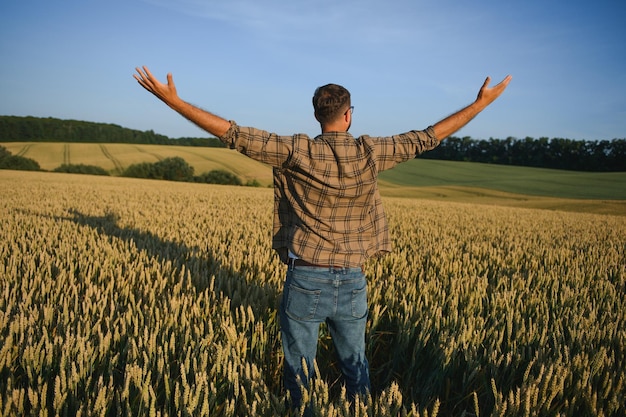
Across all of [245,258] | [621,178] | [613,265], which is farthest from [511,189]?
[245,258]

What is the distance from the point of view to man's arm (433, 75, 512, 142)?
213cm

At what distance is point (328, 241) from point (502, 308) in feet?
6.29

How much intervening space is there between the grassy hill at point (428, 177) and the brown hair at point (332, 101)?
3609cm

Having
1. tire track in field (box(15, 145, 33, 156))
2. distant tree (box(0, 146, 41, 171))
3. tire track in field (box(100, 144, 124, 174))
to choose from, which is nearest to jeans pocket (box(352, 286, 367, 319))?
tire track in field (box(100, 144, 124, 174))

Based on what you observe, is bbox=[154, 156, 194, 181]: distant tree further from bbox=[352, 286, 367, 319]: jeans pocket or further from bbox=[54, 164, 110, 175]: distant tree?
bbox=[352, 286, 367, 319]: jeans pocket

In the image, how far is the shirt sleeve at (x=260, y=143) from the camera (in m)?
1.85

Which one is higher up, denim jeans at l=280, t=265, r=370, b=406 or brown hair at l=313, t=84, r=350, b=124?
brown hair at l=313, t=84, r=350, b=124

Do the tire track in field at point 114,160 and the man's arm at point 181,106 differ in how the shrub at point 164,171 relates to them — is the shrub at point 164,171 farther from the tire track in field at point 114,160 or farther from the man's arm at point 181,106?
the man's arm at point 181,106

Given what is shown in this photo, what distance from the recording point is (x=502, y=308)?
316 centimetres

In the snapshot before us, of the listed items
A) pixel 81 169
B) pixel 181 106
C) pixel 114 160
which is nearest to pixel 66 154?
pixel 114 160

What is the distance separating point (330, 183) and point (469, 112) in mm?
894

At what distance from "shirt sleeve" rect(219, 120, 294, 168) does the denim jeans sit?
58 cm

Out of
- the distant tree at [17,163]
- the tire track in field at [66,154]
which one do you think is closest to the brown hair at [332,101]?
the distant tree at [17,163]

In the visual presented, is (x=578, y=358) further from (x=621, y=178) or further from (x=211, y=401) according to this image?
(x=621, y=178)
